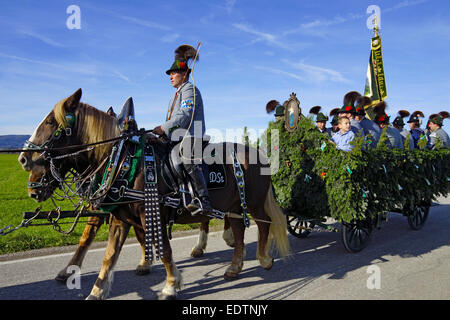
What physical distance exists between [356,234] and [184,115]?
3.98m

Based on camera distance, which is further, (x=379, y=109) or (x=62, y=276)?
(x=379, y=109)

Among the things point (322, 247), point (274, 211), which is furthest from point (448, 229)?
point (274, 211)

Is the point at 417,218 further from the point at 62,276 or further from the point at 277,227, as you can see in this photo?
the point at 62,276

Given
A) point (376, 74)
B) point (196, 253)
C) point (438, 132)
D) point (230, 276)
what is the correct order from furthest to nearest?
point (376, 74) → point (438, 132) → point (196, 253) → point (230, 276)

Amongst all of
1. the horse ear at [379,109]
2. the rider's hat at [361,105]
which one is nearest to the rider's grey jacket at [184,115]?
the rider's hat at [361,105]

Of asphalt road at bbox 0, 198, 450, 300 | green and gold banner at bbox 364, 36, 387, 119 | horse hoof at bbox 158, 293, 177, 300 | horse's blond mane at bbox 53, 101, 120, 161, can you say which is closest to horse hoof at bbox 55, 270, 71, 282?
asphalt road at bbox 0, 198, 450, 300

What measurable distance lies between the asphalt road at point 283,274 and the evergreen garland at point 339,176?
0.81 m

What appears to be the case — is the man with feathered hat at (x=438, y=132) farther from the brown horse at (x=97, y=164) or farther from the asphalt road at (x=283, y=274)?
the brown horse at (x=97, y=164)

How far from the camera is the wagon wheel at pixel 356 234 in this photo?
584 centimetres

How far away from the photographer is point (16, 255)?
5691 millimetres

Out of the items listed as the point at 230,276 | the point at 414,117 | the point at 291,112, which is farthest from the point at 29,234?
the point at 414,117

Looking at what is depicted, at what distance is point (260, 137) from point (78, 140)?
3.77 m

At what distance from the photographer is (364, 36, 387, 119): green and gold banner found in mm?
11547

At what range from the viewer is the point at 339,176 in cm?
557
